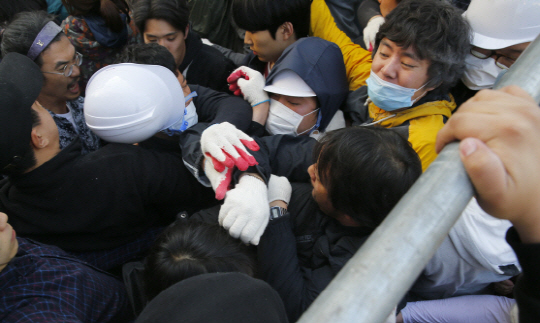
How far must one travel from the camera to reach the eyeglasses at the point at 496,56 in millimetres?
1953

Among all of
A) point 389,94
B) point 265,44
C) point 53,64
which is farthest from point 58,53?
point 389,94

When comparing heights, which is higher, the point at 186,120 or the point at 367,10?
the point at 367,10

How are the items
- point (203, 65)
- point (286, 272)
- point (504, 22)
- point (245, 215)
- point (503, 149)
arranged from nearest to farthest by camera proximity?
point (503, 149)
point (245, 215)
point (286, 272)
point (504, 22)
point (203, 65)

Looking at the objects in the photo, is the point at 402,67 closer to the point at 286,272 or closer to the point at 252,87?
the point at 252,87

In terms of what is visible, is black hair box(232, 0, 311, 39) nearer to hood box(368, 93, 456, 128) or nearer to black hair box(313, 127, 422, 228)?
hood box(368, 93, 456, 128)

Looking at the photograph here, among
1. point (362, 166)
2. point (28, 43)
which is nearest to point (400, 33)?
point (362, 166)

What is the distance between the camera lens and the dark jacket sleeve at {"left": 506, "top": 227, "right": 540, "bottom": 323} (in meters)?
0.72

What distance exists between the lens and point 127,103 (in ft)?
5.30

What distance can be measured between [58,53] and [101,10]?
0.88 meters

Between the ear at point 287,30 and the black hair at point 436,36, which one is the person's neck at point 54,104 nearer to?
the ear at point 287,30

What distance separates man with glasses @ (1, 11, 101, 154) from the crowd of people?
12 millimetres

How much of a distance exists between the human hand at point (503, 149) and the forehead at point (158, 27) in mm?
2524

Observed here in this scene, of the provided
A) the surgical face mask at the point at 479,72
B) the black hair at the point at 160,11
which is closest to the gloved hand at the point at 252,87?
the black hair at the point at 160,11

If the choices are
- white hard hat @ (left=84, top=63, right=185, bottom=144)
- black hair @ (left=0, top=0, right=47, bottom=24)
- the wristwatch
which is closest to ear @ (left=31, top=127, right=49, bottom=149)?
white hard hat @ (left=84, top=63, right=185, bottom=144)
